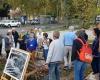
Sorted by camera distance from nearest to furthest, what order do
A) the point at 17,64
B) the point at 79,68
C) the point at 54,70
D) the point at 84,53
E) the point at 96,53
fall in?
the point at 84,53, the point at 79,68, the point at 96,53, the point at 54,70, the point at 17,64

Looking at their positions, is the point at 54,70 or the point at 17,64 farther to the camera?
the point at 17,64

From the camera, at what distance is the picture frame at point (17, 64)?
12312 mm

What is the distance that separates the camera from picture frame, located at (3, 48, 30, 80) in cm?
1231

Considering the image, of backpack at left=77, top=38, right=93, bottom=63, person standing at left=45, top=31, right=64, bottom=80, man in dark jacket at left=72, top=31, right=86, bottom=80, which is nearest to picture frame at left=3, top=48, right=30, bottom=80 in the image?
person standing at left=45, top=31, right=64, bottom=80

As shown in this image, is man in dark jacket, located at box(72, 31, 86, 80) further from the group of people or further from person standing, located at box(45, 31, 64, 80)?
person standing, located at box(45, 31, 64, 80)

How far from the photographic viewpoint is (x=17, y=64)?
1268 cm

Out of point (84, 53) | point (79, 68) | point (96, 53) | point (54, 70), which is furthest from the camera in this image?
point (54, 70)

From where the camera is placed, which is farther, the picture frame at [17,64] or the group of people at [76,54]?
the picture frame at [17,64]

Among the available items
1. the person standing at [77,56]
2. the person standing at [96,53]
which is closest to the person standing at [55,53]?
the person standing at [77,56]

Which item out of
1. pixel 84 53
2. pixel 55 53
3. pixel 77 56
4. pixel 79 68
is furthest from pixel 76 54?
pixel 55 53

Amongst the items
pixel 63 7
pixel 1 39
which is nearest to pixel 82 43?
pixel 1 39

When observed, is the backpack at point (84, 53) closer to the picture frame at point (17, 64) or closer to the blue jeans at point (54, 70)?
the blue jeans at point (54, 70)

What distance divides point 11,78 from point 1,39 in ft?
21.3

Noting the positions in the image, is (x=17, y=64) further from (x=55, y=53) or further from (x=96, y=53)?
(x=96, y=53)
